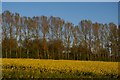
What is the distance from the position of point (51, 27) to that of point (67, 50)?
6.97 meters

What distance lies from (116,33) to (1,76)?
61.7 meters

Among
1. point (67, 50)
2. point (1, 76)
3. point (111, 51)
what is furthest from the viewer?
point (111, 51)

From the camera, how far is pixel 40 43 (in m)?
62.9

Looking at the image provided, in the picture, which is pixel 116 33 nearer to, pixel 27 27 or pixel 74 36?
pixel 74 36

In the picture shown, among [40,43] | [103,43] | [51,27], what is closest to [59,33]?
[51,27]

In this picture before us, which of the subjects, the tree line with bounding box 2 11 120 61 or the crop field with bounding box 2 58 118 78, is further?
the tree line with bounding box 2 11 120 61

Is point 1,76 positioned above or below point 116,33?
below

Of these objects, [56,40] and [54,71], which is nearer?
[54,71]

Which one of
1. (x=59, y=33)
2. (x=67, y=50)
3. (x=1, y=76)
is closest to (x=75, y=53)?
(x=67, y=50)

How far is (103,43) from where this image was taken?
72.4m

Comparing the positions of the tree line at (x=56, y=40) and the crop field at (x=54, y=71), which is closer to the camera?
the crop field at (x=54, y=71)

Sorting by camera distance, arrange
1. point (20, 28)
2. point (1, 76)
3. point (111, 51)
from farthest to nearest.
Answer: point (111, 51), point (20, 28), point (1, 76)

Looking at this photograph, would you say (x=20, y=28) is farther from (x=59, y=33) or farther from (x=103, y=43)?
(x=103, y=43)

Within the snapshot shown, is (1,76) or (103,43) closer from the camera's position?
(1,76)
